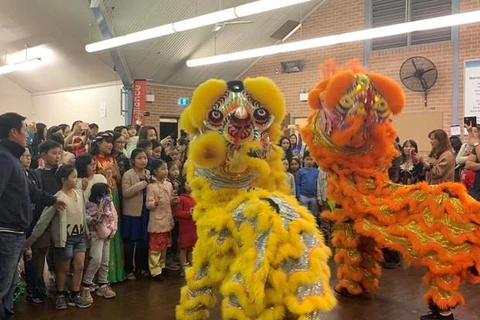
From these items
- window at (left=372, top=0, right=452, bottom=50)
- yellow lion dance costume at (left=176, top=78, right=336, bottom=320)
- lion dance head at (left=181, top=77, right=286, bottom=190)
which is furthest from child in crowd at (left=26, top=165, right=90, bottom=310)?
window at (left=372, top=0, right=452, bottom=50)

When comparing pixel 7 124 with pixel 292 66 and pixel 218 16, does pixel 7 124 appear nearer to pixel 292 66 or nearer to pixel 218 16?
pixel 218 16

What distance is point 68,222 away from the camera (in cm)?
353

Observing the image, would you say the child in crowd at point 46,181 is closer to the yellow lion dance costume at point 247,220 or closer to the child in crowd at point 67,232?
the child in crowd at point 67,232

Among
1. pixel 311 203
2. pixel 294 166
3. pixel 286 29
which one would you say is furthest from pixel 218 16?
pixel 286 29

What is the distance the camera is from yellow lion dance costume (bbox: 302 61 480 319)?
3072 mm

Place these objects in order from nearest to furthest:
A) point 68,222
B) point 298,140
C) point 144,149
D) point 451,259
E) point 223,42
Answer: point 451,259, point 68,222, point 144,149, point 298,140, point 223,42

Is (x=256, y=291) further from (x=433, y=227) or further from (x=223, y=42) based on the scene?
(x=223, y=42)

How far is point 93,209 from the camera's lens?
3.78 meters

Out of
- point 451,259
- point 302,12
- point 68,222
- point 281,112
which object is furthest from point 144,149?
point 302,12

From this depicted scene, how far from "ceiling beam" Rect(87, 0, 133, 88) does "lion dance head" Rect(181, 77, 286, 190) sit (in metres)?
6.22

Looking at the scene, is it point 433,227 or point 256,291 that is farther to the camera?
point 433,227

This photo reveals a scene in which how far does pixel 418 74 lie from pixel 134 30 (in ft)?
16.2

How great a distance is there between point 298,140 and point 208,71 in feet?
12.3

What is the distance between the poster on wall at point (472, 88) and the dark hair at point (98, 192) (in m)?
6.37
